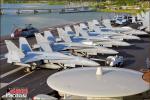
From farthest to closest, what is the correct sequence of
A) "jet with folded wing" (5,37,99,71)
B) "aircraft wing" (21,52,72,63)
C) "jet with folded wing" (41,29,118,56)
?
"jet with folded wing" (41,29,118,56) → "aircraft wing" (21,52,72,63) → "jet with folded wing" (5,37,99,71)

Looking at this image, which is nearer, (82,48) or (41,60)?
(41,60)

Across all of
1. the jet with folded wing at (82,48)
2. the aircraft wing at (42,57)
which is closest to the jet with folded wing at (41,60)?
the aircraft wing at (42,57)

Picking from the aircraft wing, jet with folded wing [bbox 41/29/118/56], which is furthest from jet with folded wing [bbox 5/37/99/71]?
jet with folded wing [bbox 41/29/118/56]

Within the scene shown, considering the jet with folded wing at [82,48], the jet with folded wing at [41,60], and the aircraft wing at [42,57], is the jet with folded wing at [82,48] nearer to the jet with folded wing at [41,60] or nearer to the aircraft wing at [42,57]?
the aircraft wing at [42,57]

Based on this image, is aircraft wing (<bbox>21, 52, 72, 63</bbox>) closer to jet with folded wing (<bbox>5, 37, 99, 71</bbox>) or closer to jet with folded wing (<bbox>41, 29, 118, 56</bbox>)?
jet with folded wing (<bbox>5, 37, 99, 71</bbox>)

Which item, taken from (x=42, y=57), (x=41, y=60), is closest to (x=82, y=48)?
(x=42, y=57)

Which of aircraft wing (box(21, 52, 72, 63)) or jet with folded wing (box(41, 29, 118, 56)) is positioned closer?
aircraft wing (box(21, 52, 72, 63))

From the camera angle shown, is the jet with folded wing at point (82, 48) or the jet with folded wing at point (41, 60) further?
the jet with folded wing at point (82, 48)

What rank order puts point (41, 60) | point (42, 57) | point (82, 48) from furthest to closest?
point (82, 48) < point (42, 57) < point (41, 60)

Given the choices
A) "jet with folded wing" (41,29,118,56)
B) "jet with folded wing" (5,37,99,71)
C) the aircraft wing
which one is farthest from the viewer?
"jet with folded wing" (41,29,118,56)

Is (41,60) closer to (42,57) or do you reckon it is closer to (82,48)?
(42,57)

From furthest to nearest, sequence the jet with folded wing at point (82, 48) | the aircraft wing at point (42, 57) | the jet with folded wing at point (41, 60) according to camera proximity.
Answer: the jet with folded wing at point (82, 48)
the aircraft wing at point (42, 57)
the jet with folded wing at point (41, 60)

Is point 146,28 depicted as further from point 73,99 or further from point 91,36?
point 73,99

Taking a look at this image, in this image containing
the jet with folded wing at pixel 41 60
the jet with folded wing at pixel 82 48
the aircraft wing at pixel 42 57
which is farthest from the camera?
the jet with folded wing at pixel 82 48
